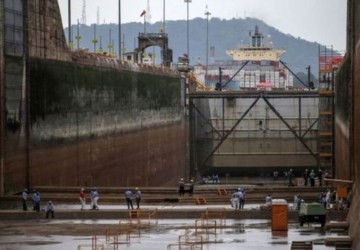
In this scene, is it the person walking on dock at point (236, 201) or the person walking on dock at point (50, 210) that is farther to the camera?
the person walking on dock at point (236, 201)

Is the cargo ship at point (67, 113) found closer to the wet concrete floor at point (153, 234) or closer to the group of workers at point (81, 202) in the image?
the group of workers at point (81, 202)

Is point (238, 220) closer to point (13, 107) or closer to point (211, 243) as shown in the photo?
point (211, 243)

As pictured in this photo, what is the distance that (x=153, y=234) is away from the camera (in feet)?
126

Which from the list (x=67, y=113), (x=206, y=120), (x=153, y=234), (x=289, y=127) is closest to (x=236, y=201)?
(x=153, y=234)

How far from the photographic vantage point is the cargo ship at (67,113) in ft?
170

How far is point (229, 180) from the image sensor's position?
9588cm

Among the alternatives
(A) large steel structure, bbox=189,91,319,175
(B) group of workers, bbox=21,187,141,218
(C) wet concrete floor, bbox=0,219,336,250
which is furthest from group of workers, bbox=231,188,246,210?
(A) large steel structure, bbox=189,91,319,175

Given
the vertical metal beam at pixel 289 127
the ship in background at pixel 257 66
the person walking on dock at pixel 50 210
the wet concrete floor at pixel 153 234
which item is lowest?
the wet concrete floor at pixel 153 234

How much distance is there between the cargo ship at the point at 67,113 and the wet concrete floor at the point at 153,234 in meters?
8.84

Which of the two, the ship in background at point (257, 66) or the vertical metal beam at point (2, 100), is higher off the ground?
the ship in background at point (257, 66)

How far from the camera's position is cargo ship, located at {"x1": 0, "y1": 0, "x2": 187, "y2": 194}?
5184cm

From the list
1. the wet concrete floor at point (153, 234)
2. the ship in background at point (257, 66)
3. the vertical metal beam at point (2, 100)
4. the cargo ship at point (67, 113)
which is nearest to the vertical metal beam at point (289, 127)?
the cargo ship at point (67, 113)

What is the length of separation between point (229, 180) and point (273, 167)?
14.8 feet

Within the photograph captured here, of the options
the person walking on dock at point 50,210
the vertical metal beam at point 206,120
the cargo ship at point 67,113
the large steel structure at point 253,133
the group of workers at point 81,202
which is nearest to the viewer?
the person walking on dock at point 50,210
